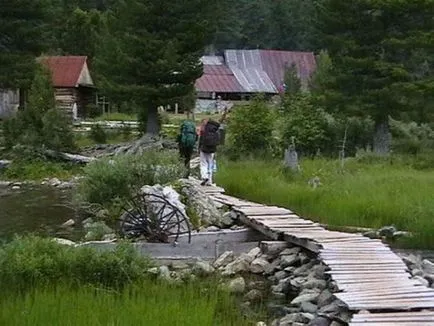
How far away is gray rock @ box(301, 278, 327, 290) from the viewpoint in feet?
34.4

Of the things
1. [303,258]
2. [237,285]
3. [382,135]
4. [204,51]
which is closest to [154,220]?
[303,258]

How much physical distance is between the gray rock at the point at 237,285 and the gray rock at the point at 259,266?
1092 millimetres

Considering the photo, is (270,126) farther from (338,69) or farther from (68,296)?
(68,296)

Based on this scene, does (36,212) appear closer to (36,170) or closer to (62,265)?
(62,265)

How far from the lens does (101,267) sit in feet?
32.6

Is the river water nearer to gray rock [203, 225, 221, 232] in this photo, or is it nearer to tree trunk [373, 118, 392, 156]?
gray rock [203, 225, 221, 232]

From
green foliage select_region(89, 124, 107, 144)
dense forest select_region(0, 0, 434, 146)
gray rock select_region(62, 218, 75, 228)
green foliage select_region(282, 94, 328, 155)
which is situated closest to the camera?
gray rock select_region(62, 218, 75, 228)

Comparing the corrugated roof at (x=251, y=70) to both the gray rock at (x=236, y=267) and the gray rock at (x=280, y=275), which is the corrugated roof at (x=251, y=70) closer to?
the gray rock at (x=236, y=267)

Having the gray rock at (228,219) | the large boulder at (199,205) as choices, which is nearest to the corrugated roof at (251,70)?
the large boulder at (199,205)

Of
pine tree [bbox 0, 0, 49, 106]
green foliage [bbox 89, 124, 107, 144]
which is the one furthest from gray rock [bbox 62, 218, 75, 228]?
pine tree [bbox 0, 0, 49, 106]

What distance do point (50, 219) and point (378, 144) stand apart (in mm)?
13975

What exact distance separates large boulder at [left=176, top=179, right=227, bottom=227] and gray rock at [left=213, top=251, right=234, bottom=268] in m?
1.92

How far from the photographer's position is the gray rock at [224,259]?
12.6 m

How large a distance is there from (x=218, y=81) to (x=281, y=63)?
23.8ft
